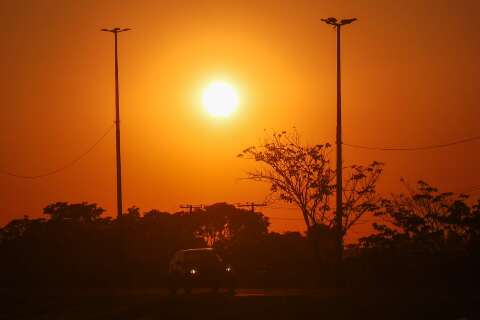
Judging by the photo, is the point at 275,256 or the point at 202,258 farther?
the point at 275,256

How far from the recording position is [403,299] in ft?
94.0

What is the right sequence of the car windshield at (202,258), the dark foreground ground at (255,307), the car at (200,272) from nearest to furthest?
the dark foreground ground at (255,307) → the car at (200,272) → the car windshield at (202,258)

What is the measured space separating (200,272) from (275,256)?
16.8 m

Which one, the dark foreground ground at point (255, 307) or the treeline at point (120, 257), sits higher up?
the dark foreground ground at point (255, 307)

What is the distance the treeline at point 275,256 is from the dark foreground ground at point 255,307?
22.6 feet

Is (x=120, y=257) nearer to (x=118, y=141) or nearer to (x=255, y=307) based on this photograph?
(x=118, y=141)

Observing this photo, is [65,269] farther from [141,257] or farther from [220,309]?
[220,309]

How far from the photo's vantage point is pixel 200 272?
33.9 metres

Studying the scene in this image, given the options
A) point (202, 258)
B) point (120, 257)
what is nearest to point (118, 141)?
point (120, 257)

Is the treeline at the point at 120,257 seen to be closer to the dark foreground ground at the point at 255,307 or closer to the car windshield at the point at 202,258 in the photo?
the car windshield at the point at 202,258

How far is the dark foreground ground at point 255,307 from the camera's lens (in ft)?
77.5

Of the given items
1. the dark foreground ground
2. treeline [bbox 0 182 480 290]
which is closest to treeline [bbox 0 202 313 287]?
treeline [bbox 0 182 480 290]

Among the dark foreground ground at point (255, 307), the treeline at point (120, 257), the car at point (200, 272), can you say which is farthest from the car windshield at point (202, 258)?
the treeline at point (120, 257)

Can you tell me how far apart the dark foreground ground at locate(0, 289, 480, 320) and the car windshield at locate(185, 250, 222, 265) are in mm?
1944
